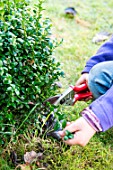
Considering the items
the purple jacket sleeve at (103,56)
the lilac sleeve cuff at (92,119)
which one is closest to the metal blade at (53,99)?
the lilac sleeve cuff at (92,119)

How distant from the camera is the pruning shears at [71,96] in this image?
1.78 metres

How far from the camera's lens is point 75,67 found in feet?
8.64

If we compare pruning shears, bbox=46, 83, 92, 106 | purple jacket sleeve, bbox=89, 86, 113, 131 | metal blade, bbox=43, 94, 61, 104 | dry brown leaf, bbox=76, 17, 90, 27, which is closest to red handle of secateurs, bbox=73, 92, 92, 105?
pruning shears, bbox=46, 83, 92, 106

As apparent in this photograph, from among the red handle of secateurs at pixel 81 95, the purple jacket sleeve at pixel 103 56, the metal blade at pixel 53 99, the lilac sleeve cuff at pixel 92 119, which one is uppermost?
the purple jacket sleeve at pixel 103 56

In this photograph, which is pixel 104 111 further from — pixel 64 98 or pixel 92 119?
pixel 64 98

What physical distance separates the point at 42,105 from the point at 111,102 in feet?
1.07

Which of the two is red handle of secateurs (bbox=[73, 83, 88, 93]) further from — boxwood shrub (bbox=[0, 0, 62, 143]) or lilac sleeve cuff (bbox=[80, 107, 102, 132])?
lilac sleeve cuff (bbox=[80, 107, 102, 132])

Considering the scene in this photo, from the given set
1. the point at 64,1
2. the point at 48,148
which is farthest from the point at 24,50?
the point at 64,1

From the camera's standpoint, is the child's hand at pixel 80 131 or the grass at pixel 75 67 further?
the grass at pixel 75 67

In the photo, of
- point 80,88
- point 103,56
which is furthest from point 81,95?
point 103,56

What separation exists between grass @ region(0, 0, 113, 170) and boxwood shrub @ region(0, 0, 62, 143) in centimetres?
15

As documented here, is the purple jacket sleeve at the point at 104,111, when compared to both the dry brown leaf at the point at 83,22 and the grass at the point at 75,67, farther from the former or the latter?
the dry brown leaf at the point at 83,22

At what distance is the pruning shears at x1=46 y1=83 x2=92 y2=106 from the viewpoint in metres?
1.78

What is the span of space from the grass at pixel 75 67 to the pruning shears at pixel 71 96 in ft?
0.63
